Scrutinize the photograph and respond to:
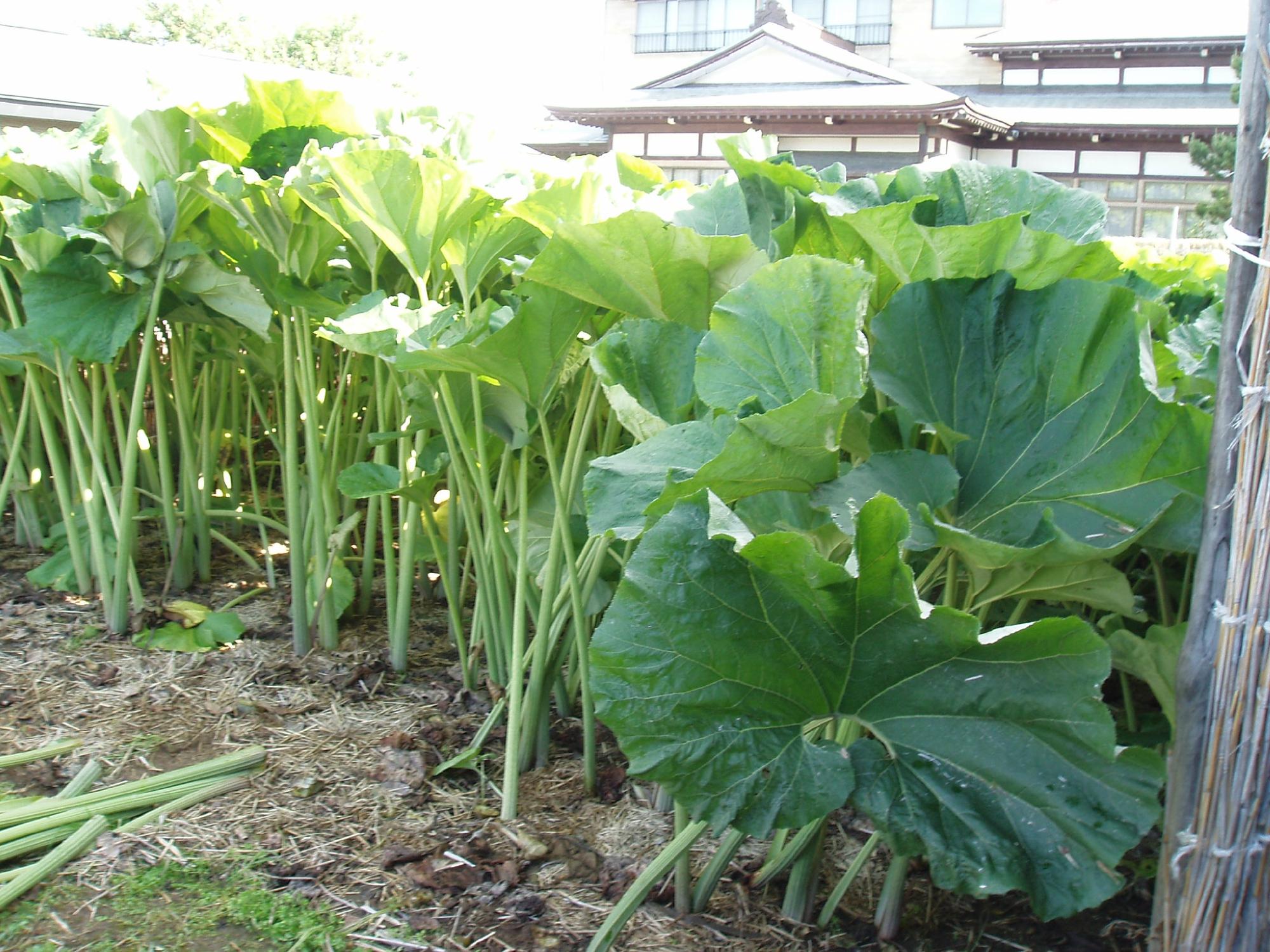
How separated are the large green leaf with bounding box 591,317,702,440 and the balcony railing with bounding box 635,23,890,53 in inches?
840

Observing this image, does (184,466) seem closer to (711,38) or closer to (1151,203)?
(1151,203)

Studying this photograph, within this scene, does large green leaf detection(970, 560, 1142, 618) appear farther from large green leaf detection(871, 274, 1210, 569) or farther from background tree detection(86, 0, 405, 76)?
background tree detection(86, 0, 405, 76)

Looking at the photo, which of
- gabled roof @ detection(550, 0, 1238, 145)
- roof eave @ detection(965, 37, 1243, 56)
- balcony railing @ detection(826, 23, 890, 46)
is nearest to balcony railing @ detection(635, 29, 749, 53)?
balcony railing @ detection(826, 23, 890, 46)

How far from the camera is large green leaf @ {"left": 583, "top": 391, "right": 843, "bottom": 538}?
2.96 feet

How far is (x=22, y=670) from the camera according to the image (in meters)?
2.07

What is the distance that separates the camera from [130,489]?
2.15 meters

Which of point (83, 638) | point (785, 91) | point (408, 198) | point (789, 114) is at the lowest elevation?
point (83, 638)

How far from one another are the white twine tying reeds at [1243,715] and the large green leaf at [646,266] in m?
0.51

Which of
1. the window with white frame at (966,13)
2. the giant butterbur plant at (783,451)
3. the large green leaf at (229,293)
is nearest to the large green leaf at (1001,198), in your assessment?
the giant butterbur plant at (783,451)

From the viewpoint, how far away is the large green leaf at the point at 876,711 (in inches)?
35.3

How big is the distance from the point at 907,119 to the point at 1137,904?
1347cm

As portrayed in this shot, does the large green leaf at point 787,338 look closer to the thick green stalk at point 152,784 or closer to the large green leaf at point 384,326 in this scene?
the large green leaf at point 384,326

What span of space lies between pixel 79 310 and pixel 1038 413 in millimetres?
1683

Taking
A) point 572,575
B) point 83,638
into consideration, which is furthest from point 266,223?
point 83,638
